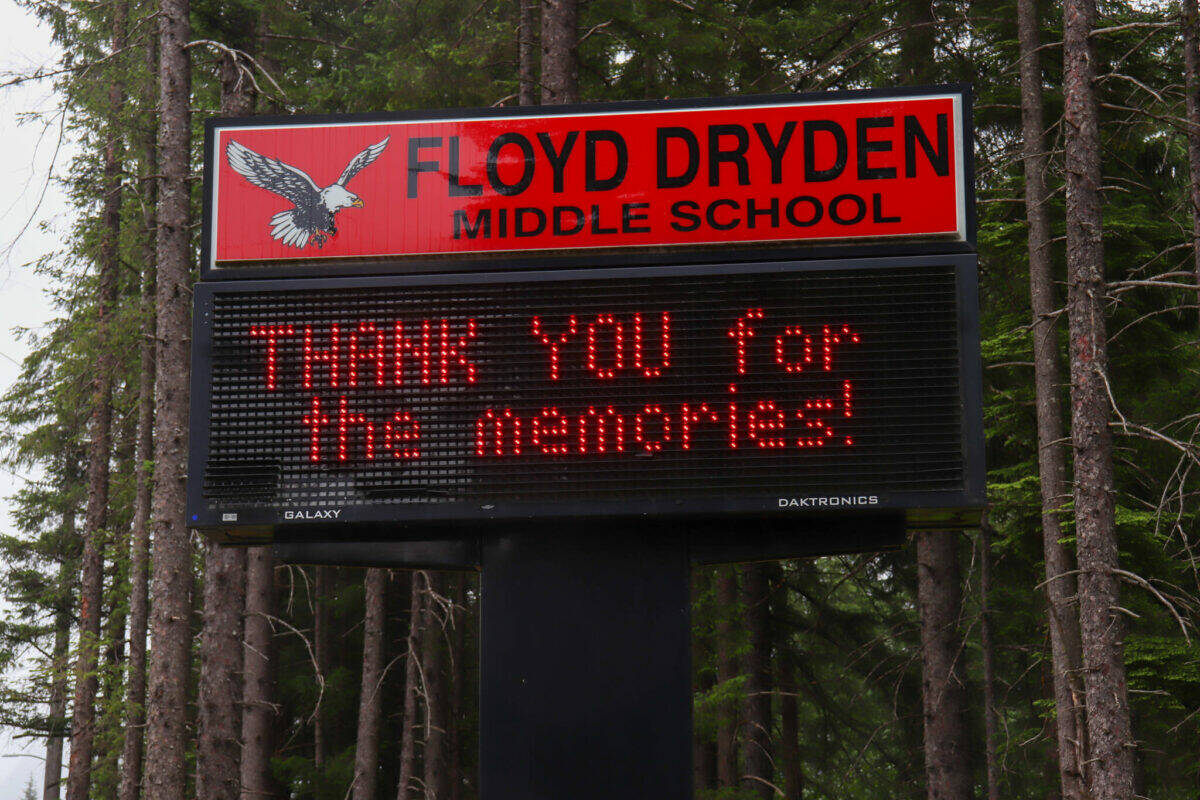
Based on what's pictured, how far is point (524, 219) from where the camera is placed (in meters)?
6.69

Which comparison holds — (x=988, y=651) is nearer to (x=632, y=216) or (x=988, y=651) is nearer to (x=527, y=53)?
(x=527, y=53)

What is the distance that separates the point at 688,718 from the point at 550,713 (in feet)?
2.21

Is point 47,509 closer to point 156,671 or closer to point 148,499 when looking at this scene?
point 148,499

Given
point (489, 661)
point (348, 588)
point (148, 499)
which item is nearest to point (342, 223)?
point (489, 661)

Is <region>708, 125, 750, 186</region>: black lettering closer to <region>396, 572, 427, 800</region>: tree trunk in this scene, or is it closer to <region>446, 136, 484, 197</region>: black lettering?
<region>446, 136, 484, 197</region>: black lettering

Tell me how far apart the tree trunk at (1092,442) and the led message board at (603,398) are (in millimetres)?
4652

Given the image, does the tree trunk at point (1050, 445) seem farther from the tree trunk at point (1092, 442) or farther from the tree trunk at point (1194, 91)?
the tree trunk at point (1194, 91)

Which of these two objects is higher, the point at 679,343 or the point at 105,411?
the point at 105,411

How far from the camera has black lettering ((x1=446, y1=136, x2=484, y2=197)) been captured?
22.2 ft

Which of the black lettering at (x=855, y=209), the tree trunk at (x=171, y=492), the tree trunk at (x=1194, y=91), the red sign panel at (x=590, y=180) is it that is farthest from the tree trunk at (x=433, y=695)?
the black lettering at (x=855, y=209)

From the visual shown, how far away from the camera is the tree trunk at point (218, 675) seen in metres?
13.1

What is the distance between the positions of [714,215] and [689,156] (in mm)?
349

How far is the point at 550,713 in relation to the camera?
6.55 m

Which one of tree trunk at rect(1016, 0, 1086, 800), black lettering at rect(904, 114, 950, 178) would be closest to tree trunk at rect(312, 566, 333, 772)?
tree trunk at rect(1016, 0, 1086, 800)
